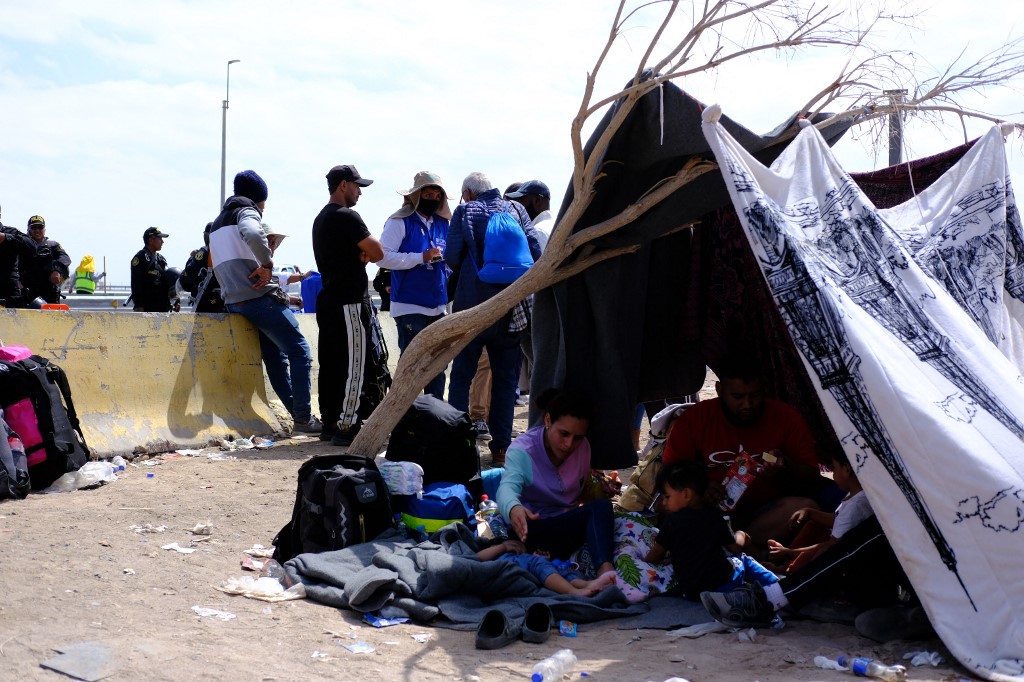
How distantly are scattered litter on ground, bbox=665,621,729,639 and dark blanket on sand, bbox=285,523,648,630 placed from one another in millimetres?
293

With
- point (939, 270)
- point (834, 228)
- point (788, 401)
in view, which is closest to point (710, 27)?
point (834, 228)

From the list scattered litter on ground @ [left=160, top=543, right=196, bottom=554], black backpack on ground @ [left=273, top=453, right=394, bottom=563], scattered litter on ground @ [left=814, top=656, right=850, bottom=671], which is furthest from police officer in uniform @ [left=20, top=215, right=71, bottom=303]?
scattered litter on ground @ [left=814, top=656, right=850, bottom=671]

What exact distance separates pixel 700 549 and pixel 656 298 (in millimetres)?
1883

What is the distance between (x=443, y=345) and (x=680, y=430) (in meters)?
1.39

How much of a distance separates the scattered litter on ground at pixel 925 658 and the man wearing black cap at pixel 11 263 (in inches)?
374

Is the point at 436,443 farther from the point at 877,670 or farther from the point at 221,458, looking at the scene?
the point at 877,670

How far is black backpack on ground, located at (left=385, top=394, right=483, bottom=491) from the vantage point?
18.3 ft

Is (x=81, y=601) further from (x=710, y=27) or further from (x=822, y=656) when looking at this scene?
(x=710, y=27)

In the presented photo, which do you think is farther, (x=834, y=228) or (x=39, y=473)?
(x=39, y=473)

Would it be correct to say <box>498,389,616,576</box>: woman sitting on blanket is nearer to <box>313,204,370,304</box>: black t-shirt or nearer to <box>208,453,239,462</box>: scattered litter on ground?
<box>313,204,370,304</box>: black t-shirt

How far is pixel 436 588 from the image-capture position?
4312 millimetres

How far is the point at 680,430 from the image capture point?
5434 millimetres

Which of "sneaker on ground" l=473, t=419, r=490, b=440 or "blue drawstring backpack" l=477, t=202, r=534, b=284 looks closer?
"blue drawstring backpack" l=477, t=202, r=534, b=284

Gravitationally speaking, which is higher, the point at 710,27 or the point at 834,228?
the point at 710,27
